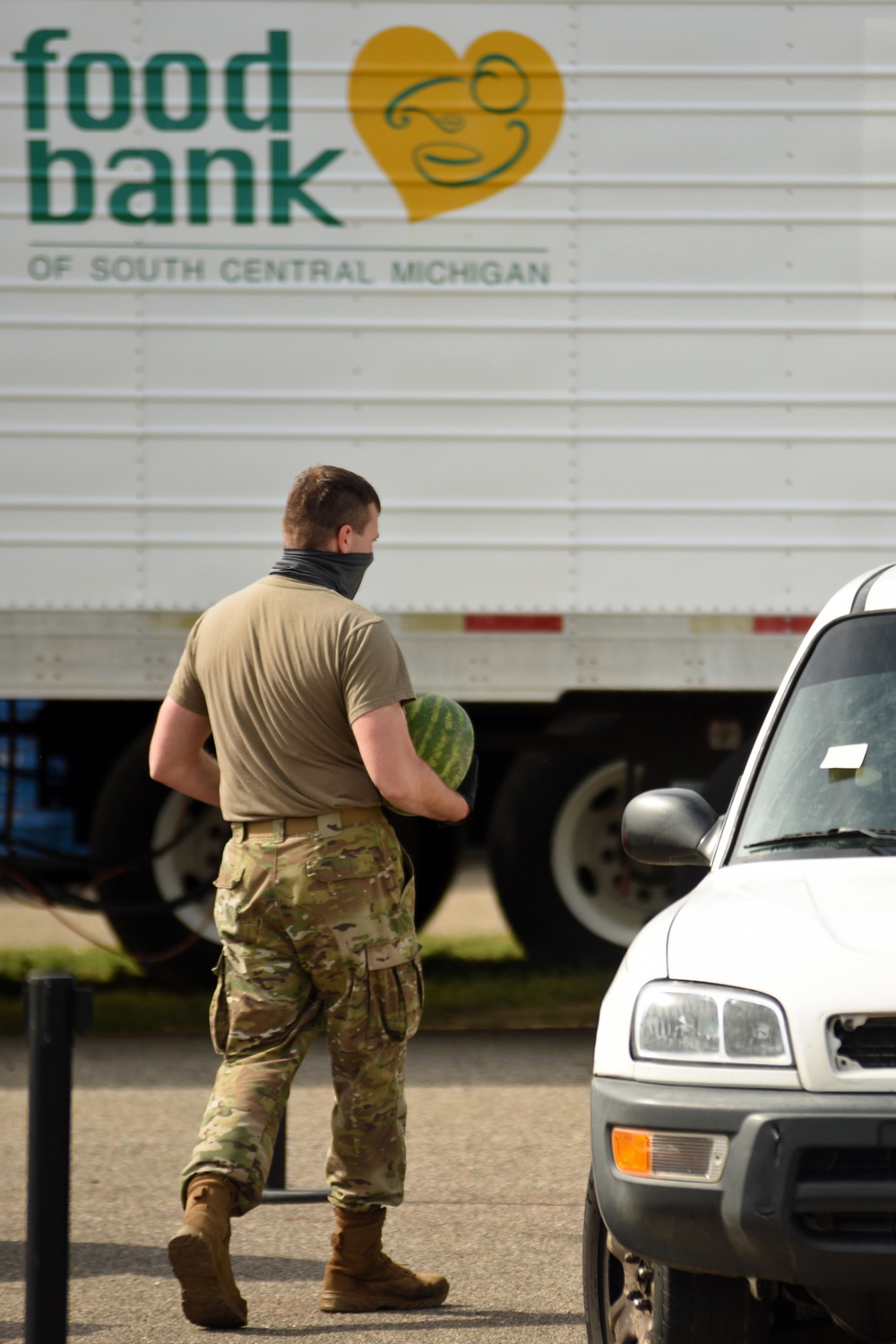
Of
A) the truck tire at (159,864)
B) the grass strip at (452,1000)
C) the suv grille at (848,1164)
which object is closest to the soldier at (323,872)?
the suv grille at (848,1164)

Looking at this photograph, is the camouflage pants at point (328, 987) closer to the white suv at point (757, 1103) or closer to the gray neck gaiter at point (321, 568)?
the gray neck gaiter at point (321, 568)

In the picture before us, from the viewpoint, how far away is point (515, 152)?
22.5 ft

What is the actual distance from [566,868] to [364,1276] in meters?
3.82

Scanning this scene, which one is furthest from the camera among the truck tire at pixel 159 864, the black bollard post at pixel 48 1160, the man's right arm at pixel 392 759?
the truck tire at pixel 159 864

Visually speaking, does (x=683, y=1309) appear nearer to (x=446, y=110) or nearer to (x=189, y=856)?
(x=189, y=856)

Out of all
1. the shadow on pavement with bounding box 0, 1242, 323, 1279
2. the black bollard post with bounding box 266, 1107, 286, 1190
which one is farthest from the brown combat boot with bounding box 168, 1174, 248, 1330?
the black bollard post with bounding box 266, 1107, 286, 1190

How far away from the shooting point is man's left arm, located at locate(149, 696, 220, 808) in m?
4.10

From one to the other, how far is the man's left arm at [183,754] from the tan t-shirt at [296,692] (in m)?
0.18

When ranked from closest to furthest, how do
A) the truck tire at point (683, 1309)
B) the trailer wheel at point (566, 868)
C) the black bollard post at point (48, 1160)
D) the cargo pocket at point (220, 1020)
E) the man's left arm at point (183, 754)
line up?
the truck tire at point (683, 1309) < the black bollard post at point (48, 1160) < the cargo pocket at point (220, 1020) < the man's left arm at point (183, 754) < the trailer wheel at point (566, 868)

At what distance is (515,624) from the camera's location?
684cm

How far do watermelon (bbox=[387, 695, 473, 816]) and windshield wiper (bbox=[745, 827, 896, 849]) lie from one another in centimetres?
82

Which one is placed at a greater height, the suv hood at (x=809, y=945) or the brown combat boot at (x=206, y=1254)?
the suv hood at (x=809, y=945)

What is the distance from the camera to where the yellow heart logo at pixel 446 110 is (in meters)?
6.79

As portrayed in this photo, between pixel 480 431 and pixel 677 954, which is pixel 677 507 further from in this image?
pixel 677 954
